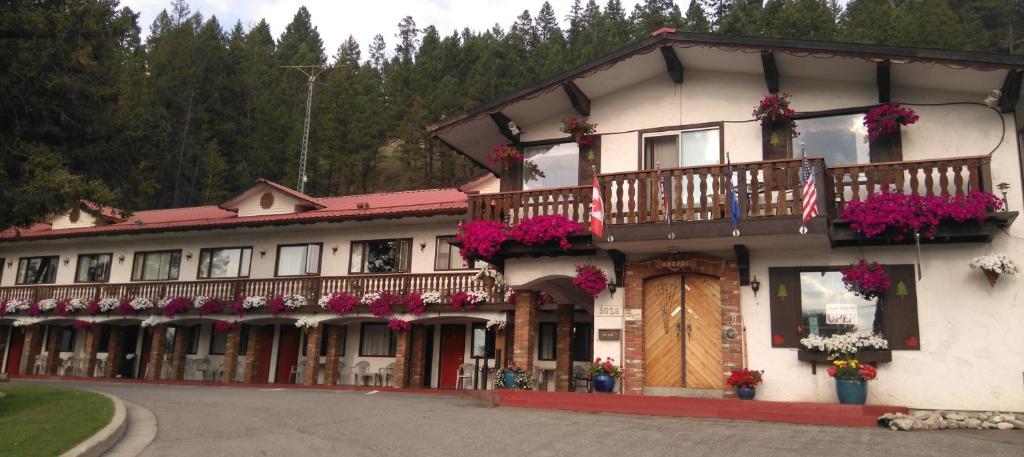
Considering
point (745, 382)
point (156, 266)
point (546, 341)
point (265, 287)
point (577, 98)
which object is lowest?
point (745, 382)

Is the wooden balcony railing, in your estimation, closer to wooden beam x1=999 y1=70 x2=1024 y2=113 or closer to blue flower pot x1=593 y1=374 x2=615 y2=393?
blue flower pot x1=593 y1=374 x2=615 y2=393

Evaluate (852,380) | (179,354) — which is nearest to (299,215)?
(179,354)

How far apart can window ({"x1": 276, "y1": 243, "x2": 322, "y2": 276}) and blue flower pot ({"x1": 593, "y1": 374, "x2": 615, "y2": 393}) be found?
677 inches

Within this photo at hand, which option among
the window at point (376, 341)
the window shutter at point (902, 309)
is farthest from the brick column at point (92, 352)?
the window shutter at point (902, 309)

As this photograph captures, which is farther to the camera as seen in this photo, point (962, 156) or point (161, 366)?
point (161, 366)

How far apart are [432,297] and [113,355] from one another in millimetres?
16161

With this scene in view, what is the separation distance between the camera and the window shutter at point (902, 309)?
13.5 meters

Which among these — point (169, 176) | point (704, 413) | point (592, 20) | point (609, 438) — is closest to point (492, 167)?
point (704, 413)

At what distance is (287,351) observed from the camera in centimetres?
3091

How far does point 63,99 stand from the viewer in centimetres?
1778

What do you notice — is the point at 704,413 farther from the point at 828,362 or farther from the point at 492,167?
the point at 492,167

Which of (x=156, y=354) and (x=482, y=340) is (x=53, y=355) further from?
(x=482, y=340)

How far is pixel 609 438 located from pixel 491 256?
6578 mm

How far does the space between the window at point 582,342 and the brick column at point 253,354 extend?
12395 mm
